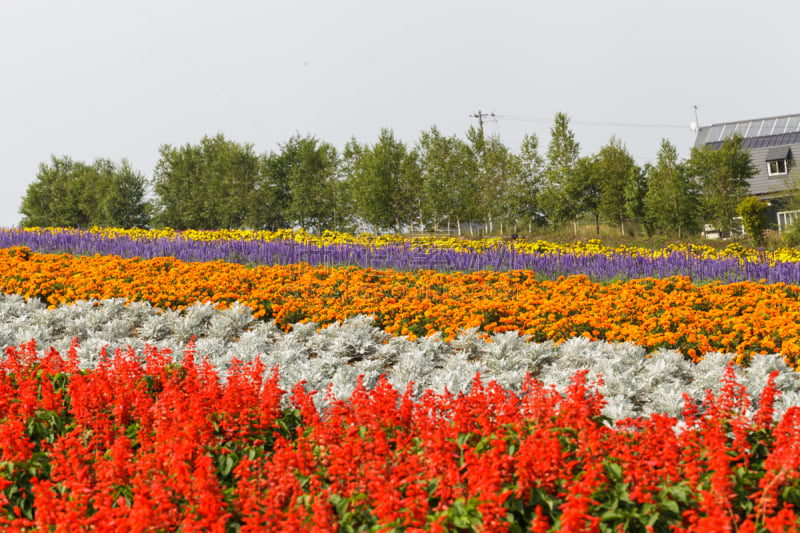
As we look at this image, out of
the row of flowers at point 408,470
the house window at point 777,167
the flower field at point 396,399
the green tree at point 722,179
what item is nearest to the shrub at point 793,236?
the green tree at point 722,179

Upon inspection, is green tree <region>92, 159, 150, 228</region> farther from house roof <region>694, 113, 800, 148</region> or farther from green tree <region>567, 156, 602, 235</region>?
house roof <region>694, 113, 800, 148</region>

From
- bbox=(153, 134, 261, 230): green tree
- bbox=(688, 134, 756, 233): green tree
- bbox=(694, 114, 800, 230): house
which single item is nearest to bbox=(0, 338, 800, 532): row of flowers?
bbox=(688, 134, 756, 233): green tree

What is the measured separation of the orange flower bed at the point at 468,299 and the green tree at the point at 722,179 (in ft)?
61.1

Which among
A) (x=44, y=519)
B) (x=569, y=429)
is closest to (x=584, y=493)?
(x=569, y=429)

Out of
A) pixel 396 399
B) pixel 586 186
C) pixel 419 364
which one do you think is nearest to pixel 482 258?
pixel 419 364

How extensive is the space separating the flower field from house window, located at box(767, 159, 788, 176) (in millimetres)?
28203

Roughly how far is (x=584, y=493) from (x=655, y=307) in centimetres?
558

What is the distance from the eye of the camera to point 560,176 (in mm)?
30031

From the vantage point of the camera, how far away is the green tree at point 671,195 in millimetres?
26531

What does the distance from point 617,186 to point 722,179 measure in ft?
14.5

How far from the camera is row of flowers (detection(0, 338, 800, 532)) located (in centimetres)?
293

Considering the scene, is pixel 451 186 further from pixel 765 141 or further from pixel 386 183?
pixel 765 141

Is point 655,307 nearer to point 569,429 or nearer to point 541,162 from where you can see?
point 569,429

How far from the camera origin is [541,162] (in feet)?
103
